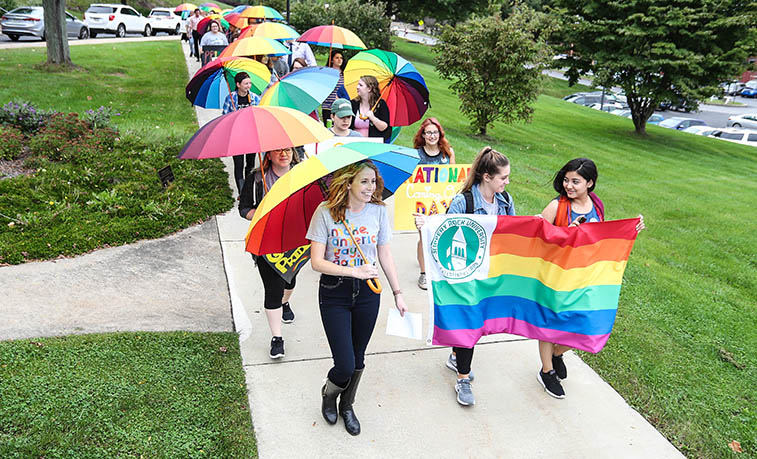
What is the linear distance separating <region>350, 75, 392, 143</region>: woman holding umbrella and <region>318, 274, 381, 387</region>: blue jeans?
3.80 meters

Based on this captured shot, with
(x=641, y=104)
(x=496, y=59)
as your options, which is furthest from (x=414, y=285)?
(x=641, y=104)

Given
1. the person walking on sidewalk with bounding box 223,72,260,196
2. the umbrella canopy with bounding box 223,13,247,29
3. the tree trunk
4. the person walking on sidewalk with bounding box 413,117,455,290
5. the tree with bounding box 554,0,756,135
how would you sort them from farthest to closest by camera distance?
1. the tree with bounding box 554,0,756,135
2. the umbrella canopy with bounding box 223,13,247,29
3. the tree trunk
4. the person walking on sidewalk with bounding box 223,72,260,196
5. the person walking on sidewalk with bounding box 413,117,455,290

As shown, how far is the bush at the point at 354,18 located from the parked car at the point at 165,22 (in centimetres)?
1026

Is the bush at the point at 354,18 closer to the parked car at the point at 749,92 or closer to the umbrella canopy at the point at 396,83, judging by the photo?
the umbrella canopy at the point at 396,83

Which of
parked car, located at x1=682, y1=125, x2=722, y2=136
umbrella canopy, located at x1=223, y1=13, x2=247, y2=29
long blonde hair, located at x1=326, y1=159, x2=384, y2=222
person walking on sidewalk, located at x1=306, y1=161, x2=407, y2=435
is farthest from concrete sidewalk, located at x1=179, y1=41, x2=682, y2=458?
parked car, located at x1=682, y1=125, x2=722, y2=136

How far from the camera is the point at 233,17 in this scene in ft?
56.4

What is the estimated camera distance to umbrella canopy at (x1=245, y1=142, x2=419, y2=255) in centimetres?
326

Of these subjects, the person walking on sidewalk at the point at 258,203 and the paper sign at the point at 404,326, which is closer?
the paper sign at the point at 404,326

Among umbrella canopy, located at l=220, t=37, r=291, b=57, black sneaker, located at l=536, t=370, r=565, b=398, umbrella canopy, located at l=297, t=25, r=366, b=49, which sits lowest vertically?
black sneaker, located at l=536, t=370, r=565, b=398

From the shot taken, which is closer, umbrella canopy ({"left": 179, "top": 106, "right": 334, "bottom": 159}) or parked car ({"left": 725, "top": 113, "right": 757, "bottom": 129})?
umbrella canopy ({"left": 179, "top": 106, "right": 334, "bottom": 159})

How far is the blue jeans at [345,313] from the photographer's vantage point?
3.64m

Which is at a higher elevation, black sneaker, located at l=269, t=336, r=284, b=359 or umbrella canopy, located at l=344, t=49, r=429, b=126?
umbrella canopy, located at l=344, t=49, r=429, b=126

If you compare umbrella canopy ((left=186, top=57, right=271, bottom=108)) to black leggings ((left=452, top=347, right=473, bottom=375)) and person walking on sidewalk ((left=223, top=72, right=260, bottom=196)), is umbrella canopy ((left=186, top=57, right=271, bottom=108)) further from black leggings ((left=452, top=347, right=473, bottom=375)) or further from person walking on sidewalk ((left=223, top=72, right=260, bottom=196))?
black leggings ((left=452, top=347, right=473, bottom=375))

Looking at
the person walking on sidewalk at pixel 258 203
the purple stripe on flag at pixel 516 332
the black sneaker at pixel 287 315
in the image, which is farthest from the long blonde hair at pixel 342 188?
the black sneaker at pixel 287 315
